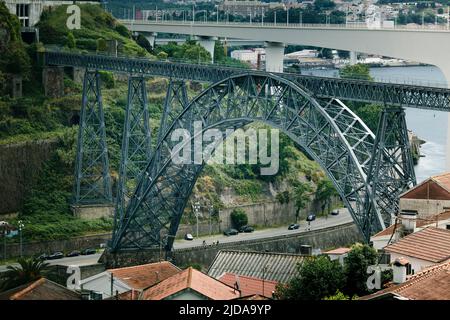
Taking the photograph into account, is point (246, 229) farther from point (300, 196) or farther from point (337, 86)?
point (337, 86)

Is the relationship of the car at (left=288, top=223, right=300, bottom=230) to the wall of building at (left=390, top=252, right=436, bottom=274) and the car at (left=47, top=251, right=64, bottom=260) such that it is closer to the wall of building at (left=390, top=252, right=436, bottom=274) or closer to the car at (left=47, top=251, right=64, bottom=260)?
the car at (left=47, top=251, right=64, bottom=260)

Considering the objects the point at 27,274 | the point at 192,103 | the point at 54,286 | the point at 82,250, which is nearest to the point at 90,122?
the point at 82,250

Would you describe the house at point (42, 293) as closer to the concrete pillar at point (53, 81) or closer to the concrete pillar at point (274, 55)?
the concrete pillar at point (53, 81)

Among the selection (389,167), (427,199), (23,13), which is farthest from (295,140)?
(23,13)

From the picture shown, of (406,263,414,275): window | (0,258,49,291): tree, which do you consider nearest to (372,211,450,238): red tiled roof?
(406,263,414,275): window

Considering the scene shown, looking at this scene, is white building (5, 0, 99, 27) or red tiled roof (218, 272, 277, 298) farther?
white building (5, 0, 99, 27)

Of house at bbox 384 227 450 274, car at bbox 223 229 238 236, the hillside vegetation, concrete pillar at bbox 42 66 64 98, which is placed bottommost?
car at bbox 223 229 238 236

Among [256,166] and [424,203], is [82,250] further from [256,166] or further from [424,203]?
[424,203]
